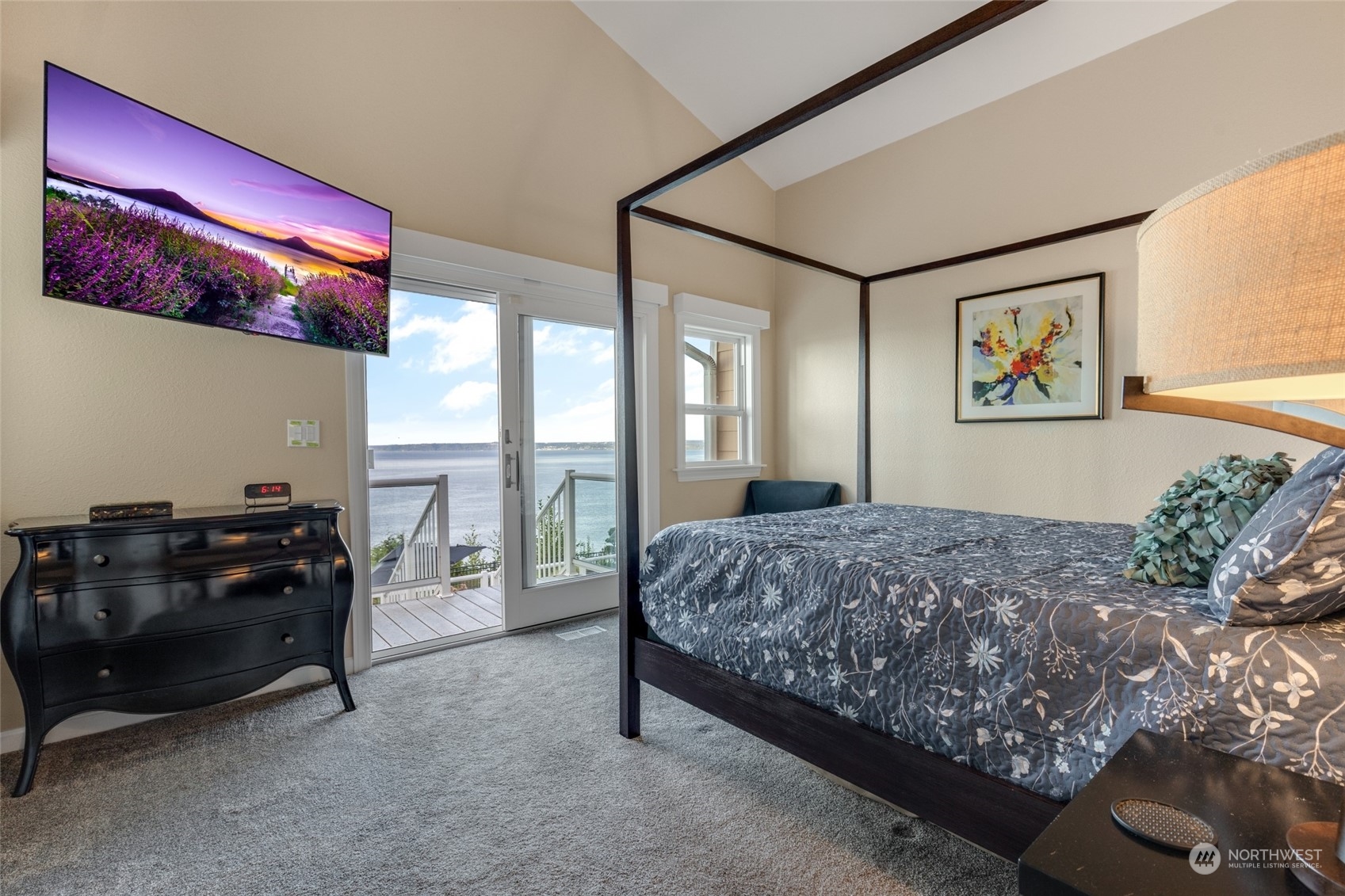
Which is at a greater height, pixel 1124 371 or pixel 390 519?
pixel 1124 371

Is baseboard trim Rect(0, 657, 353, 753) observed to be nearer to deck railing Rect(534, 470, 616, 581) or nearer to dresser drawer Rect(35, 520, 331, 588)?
dresser drawer Rect(35, 520, 331, 588)

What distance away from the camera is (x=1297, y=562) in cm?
102

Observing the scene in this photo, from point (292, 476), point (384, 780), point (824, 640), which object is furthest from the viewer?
point (292, 476)

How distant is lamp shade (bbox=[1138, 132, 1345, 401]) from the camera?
0.53 meters

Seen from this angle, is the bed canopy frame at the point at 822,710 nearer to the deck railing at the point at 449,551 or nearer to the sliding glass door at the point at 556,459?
the sliding glass door at the point at 556,459

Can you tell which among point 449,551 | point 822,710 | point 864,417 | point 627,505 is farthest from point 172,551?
point 864,417

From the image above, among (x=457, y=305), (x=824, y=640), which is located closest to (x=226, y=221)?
(x=457, y=305)

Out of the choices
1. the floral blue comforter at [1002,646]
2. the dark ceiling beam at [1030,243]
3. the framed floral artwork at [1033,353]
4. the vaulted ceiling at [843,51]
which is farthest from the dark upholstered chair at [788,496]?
the vaulted ceiling at [843,51]

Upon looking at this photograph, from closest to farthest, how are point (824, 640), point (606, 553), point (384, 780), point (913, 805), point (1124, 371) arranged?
point (913, 805)
point (824, 640)
point (384, 780)
point (1124, 371)
point (606, 553)

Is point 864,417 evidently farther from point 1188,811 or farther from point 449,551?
point 449,551

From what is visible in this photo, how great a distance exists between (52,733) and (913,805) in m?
2.95

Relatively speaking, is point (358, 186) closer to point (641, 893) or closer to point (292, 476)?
point (292, 476)

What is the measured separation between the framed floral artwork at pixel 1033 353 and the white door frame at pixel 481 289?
1896 mm

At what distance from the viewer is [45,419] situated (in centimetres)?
221
